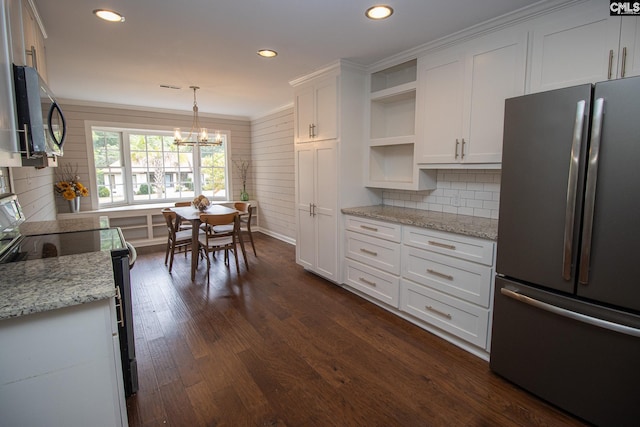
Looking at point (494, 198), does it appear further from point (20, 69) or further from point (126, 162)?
point (126, 162)

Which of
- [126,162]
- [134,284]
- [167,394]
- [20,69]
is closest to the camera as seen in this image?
[20,69]

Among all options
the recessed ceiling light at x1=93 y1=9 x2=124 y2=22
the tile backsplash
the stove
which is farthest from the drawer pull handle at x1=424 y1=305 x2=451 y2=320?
the recessed ceiling light at x1=93 y1=9 x2=124 y2=22

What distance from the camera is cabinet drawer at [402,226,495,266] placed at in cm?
216

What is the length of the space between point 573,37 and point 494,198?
1.19 metres

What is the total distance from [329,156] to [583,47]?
2.16 meters

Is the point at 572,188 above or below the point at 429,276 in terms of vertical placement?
above

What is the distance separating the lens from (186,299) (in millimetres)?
3270

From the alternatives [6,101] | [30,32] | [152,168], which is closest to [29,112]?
[6,101]

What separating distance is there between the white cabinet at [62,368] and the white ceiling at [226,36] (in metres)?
1.96

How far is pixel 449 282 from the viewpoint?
2404mm

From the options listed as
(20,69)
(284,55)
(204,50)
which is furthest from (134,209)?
(20,69)

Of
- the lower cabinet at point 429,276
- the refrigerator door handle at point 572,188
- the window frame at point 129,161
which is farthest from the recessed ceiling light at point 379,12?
the window frame at point 129,161

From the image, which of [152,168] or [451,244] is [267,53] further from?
[152,168]

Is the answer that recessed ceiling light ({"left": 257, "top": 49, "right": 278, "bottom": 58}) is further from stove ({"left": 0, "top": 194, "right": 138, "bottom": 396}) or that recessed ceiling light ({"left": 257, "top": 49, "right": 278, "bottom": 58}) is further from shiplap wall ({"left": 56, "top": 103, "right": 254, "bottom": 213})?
shiplap wall ({"left": 56, "top": 103, "right": 254, "bottom": 213})
